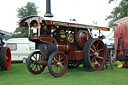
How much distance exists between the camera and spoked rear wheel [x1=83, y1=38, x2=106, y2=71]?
21.7ft

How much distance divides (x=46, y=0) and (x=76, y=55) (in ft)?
10.0

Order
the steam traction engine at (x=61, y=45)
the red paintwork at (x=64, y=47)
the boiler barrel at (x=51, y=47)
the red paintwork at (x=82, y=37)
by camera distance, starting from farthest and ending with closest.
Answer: the red paintwork at (x=82, y=37) → the red paintwork at (x=64, y=47) → the boiler barrel at (x=51, y=47) → the steam traction engine at (x=61, y=45)

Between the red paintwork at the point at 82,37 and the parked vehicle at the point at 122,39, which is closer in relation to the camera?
the red paintwork at the point at 82,37

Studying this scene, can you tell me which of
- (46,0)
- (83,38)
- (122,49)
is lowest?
(122,49)

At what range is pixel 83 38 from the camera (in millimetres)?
7066

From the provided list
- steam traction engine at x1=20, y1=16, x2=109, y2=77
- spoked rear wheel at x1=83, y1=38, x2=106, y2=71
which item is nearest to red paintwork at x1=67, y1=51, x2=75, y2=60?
steam traction engine at x1=20, y1=16, x2=109, y2=77

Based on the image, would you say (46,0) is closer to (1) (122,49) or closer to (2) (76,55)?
(2) (76,55)

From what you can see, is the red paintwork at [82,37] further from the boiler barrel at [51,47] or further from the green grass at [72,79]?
the green grass at [72,79]

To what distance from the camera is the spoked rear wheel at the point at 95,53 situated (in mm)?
6617

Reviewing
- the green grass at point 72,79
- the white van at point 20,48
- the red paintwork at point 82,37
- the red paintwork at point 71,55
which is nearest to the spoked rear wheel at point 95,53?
the red paintwork at point 82,37

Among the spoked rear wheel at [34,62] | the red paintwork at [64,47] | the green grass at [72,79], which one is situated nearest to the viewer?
the green grass at [72,79]

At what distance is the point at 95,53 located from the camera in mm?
6996

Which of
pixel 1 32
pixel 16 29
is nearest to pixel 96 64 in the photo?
pixel 1 32

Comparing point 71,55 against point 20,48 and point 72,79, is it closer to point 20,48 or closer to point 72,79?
point 72,79
